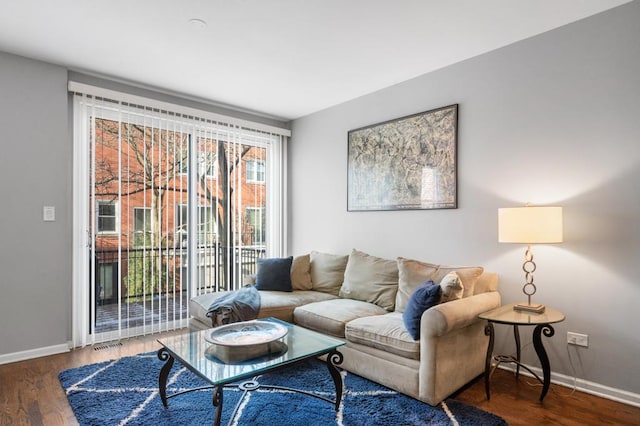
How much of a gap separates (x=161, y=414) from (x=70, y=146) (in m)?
2.62

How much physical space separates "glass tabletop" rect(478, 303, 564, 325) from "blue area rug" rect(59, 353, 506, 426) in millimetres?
578

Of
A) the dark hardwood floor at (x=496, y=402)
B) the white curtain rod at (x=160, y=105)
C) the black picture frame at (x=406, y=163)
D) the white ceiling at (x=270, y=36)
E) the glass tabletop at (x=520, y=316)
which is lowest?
the dark hardwood floor at (x=496, y=402)

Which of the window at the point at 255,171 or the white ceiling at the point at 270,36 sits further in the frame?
the window at the point at 255,171

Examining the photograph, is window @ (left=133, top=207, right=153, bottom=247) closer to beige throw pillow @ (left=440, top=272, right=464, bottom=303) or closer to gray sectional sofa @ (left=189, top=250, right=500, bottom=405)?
gray sectional sofa @ (left=189, top=250, right=500, bottom=405)

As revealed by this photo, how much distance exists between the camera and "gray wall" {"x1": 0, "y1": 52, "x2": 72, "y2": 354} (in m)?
3.15

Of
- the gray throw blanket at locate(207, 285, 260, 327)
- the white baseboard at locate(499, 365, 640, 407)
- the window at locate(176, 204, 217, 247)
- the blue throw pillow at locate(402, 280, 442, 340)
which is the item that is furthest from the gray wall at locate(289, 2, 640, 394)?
the window at locate(176, 204, 217, 247)

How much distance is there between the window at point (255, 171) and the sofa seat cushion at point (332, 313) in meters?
2.12

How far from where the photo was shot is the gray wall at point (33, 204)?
3.15 m

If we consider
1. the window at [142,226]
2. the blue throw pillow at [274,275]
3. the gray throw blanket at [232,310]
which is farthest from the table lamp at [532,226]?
the window at [142,226]

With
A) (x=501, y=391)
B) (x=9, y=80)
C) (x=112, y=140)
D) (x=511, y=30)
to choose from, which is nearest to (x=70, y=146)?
(x=112, y=140)

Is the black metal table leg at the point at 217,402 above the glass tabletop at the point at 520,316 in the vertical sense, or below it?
below

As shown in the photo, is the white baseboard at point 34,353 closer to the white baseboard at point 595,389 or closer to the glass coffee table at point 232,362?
the glass coffee table at point 232,362

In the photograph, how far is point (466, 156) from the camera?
10.9 feet

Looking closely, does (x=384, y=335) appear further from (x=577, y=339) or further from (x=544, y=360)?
(x=577, y=339)
